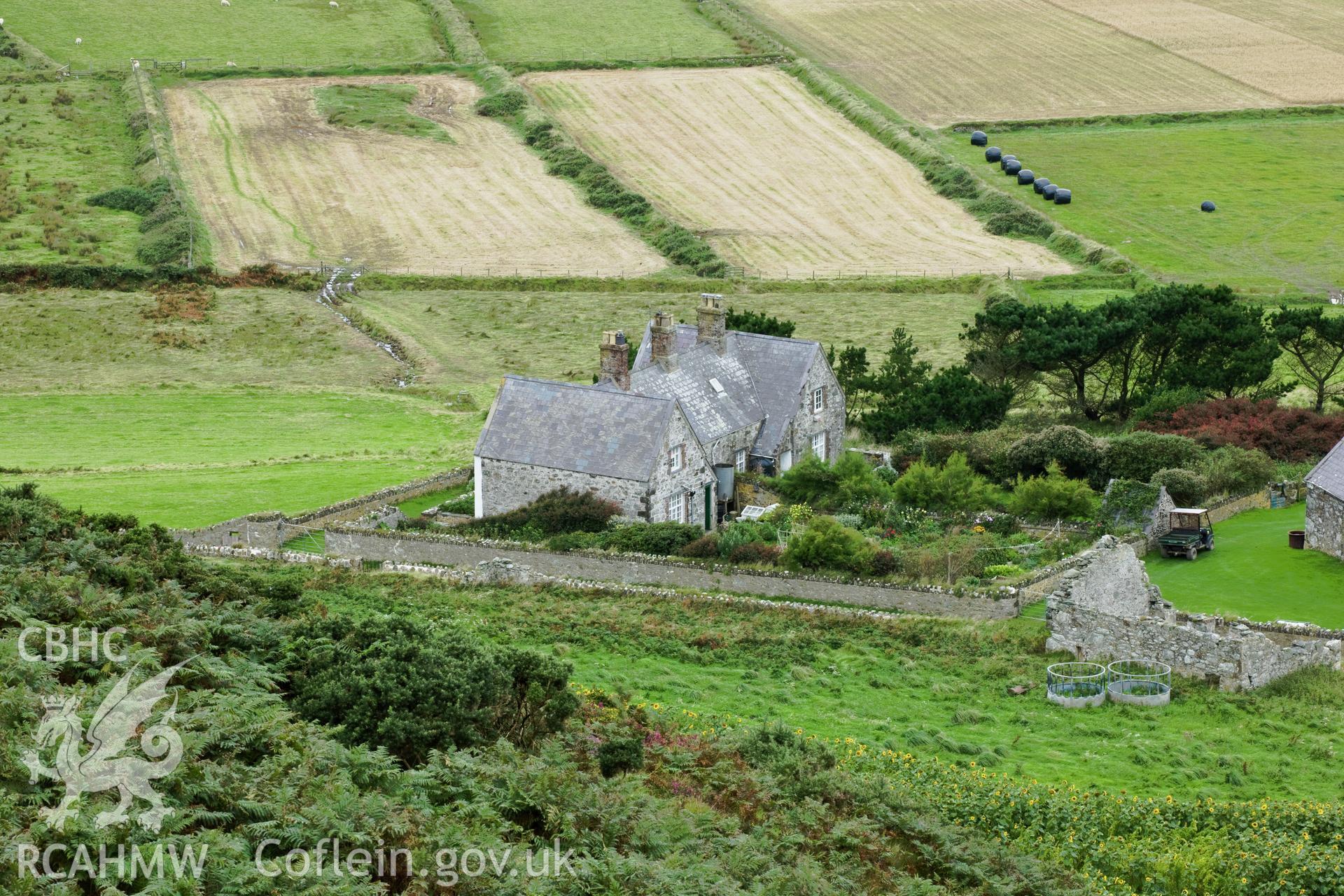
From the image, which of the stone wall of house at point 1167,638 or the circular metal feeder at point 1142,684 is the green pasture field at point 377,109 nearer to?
the stone wall of house at point 1167,638

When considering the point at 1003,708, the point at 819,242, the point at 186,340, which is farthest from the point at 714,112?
the point at 1003,708

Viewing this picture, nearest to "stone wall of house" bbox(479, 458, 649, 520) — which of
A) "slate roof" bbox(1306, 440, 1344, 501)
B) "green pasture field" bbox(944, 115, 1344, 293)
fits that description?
"slate roof" bbox(1306, 440, 1344, 501)

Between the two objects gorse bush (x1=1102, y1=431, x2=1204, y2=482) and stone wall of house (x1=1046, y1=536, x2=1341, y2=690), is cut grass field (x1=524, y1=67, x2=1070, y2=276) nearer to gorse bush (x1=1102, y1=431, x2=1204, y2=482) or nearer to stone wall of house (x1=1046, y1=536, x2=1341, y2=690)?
gorse bush (x1=1102, y1=431, x2=1204, y2=482)

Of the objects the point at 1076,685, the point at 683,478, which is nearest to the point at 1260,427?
the point at 683,478

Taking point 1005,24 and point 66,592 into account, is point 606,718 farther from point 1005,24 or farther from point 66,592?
point 1005,24

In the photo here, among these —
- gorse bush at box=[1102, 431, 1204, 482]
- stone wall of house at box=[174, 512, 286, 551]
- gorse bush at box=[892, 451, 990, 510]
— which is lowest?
stone wall of house at box=[174, 512, 286, 551]
